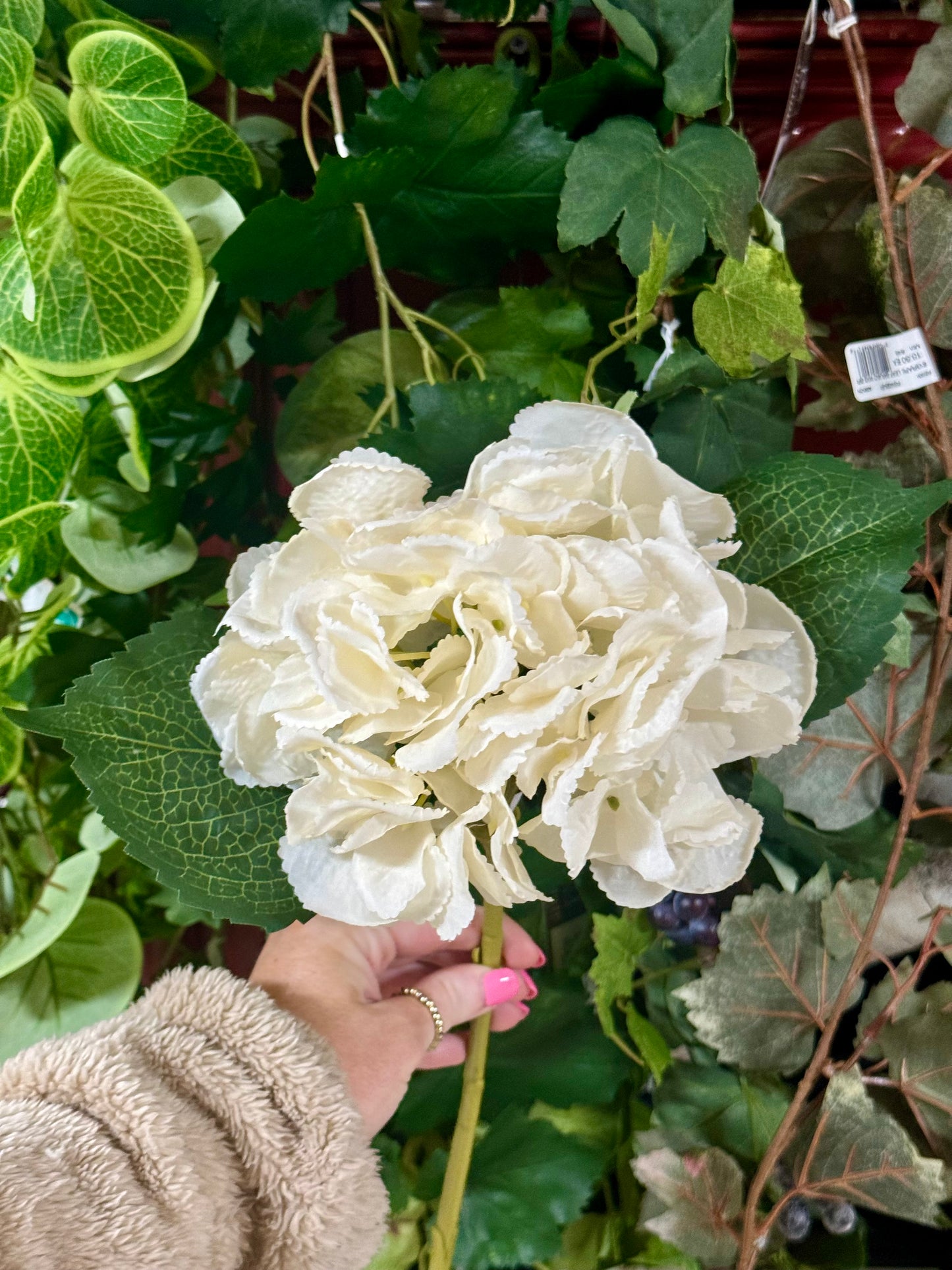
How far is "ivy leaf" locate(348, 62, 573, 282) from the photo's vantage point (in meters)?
0.52

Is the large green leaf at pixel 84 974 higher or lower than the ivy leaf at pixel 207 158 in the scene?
lower

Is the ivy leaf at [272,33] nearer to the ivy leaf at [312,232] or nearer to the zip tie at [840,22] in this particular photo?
the ivy leaf at [312,232]

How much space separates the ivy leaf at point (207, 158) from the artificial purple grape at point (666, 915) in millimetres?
594

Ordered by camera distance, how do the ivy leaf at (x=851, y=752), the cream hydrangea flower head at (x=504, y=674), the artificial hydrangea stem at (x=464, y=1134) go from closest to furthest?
the cream hydrangea flower head at (x=504, y=674)
the artificial hydrangea stem at (x=464, y=1134)
the ivy leaf at (x=851, y=752)

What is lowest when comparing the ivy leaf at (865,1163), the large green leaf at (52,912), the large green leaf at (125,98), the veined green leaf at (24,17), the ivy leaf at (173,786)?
the ivy leaf at (865,1163)

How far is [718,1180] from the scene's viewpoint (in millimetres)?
632

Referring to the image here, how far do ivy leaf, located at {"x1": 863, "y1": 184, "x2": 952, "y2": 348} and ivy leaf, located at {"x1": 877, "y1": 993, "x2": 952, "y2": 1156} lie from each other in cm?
48

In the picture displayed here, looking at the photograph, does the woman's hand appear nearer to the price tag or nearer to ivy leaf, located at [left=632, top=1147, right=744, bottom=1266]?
ivy leaf, located at [left=632, top=1147, right=744, bottom=1266]

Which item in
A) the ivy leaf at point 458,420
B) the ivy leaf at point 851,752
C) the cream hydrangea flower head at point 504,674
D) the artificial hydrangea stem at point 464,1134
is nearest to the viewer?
the cream hydrangea flower head at point 504,674

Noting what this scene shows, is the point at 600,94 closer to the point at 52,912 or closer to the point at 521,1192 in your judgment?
the point at 52,912

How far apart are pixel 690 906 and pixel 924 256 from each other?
0.49 m

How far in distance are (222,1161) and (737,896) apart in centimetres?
37

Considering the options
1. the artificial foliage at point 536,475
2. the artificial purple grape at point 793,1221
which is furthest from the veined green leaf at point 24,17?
the artificial purple grape at point 793,1221

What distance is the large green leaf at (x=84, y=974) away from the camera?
0.71 metres
